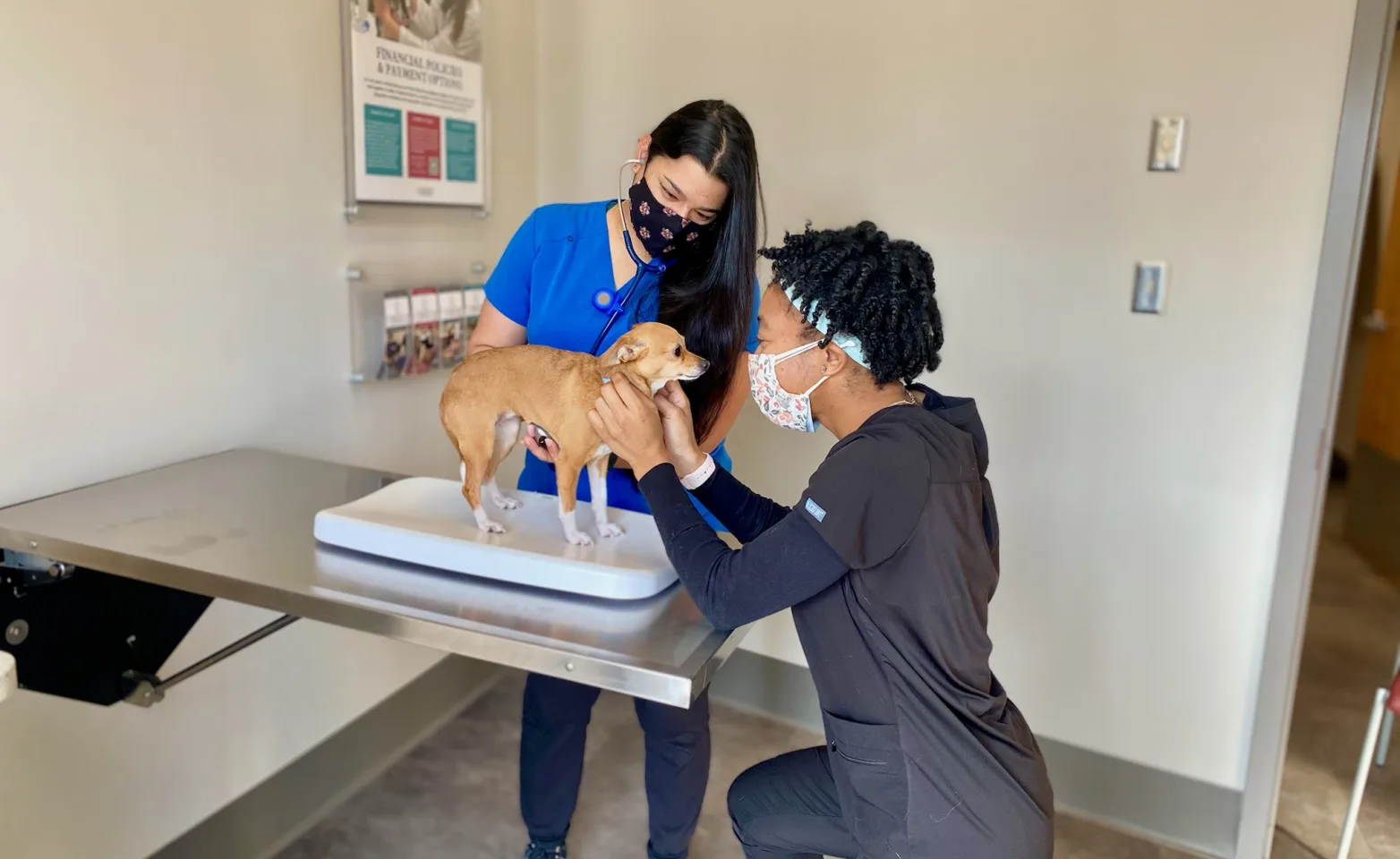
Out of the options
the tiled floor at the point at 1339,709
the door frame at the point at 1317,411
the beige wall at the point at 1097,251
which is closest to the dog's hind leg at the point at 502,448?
the beige wall at the point at 1097,251

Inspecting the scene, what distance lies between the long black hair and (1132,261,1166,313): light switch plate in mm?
977

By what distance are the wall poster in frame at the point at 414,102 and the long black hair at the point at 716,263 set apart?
83 cm

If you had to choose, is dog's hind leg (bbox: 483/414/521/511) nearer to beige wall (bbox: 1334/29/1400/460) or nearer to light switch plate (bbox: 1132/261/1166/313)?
light switch plate (bbox: 1132/261/1166/313)

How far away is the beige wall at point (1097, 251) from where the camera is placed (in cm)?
196

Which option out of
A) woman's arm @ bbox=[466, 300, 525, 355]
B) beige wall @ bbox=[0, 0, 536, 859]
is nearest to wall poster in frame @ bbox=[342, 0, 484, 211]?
beige wall @ bbox=[0, 0, 536, 859]

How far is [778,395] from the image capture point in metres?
1.29

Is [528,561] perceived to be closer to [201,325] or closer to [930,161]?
[201,325]

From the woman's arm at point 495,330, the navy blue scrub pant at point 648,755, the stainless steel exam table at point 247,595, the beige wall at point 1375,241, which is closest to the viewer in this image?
the stainless steel exam table at point 247,595

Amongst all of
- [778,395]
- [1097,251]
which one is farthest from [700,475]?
[1097,251]

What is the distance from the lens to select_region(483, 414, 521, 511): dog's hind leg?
142 centimetres

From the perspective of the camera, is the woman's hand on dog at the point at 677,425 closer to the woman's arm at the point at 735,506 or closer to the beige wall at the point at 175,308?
the woman's arm at the point at 735,506

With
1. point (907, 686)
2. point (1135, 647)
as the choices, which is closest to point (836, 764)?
point (907, 686)

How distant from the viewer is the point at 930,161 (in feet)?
7.37

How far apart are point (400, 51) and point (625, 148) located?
687mm
